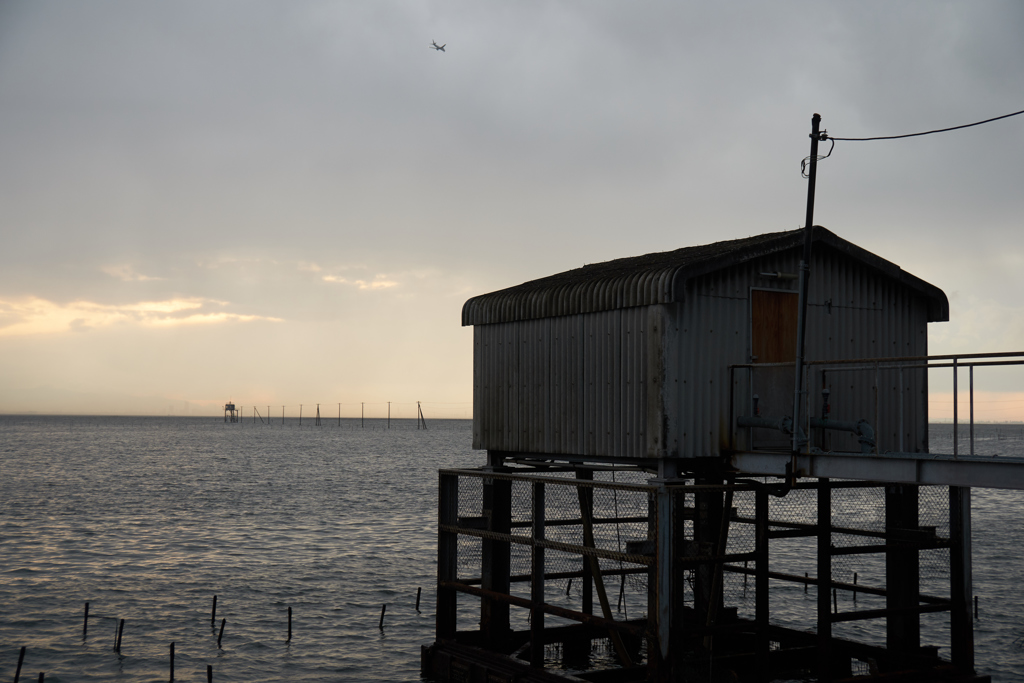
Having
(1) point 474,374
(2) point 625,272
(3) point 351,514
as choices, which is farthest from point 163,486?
(2) point 625,272

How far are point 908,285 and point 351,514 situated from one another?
1795 inches

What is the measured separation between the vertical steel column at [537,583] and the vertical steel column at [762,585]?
3787 millimetres

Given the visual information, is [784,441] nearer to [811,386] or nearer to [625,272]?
[811,386]

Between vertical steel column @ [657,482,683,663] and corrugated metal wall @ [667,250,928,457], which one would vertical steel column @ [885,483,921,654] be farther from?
vertical steel column @ [657,482,683,663]

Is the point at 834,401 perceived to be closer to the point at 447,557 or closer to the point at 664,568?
the point at 664,568

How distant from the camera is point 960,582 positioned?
55.3 feet

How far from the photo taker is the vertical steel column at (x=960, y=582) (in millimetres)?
16750

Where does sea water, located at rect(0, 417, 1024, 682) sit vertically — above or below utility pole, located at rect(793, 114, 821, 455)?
below

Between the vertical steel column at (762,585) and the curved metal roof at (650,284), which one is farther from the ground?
A: the curved metal roof at (650,284)

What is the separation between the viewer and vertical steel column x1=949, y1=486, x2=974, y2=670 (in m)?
16.8

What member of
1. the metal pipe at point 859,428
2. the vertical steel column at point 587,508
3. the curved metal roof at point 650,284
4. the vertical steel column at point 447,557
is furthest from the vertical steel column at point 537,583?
the metal pipe at point 859,428

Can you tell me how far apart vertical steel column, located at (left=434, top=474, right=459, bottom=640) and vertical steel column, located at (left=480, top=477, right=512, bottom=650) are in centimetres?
64

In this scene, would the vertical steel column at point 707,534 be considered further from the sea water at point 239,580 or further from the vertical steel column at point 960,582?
the sea water at point 239,580

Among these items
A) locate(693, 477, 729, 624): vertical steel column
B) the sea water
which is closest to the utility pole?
locate(693, 477, 729, 624): vertical steel column
